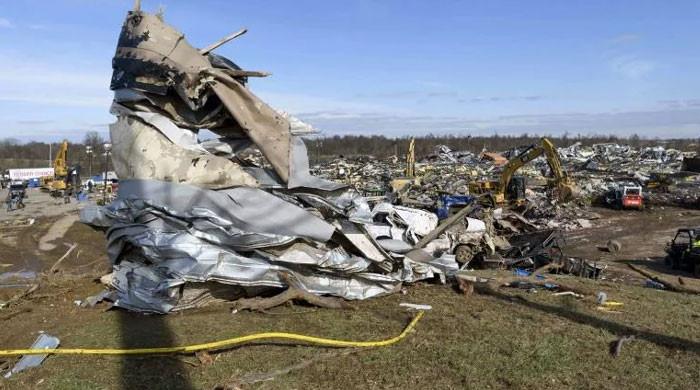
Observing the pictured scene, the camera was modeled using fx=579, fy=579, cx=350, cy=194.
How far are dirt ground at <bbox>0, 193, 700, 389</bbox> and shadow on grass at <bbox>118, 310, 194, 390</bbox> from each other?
18mm

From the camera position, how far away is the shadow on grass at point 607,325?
612 centimetres

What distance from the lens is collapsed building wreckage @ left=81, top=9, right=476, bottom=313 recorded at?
7.50m

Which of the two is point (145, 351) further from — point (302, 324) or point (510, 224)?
point (510, 224)

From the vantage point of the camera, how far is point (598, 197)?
3362cm

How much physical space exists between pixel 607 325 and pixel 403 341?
254 centimetres

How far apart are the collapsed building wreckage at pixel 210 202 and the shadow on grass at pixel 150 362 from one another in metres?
0.50

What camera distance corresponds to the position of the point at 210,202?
7.74m

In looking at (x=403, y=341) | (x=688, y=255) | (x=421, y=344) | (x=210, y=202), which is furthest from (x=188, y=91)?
(x=688, y=255)

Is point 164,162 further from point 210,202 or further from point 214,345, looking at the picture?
point 214,345

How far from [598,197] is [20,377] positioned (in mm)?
33260

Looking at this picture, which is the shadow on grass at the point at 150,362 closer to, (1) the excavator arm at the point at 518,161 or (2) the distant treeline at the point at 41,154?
(1) the excavator arm at the point at 518,161

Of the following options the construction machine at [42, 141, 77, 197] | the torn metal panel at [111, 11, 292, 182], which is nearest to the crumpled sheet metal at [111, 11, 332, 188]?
the torn metal panel at [111, 11, 292, 182]

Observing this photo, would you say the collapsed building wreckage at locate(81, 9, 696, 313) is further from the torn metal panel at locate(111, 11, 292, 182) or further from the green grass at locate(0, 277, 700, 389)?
the green grass at locate(0, 277, 700, 389)

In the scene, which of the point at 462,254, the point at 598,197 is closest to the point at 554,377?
the point at 462,254
